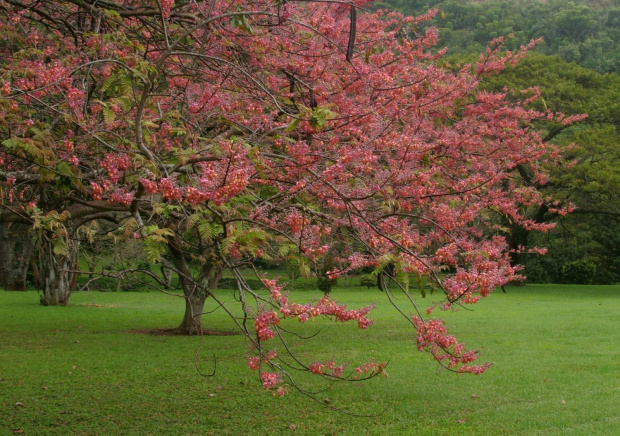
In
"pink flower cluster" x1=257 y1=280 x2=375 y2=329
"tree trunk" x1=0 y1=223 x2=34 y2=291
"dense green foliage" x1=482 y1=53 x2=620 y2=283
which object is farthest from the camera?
"dense green foliage" x1=482 y1=53 x2=620 y2=283

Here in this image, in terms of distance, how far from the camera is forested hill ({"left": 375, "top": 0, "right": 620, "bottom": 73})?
2823cm

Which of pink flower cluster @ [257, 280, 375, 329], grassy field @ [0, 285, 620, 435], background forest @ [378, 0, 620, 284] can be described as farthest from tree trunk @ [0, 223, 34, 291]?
pink flower cluster @ [257, 280, 375, 329]

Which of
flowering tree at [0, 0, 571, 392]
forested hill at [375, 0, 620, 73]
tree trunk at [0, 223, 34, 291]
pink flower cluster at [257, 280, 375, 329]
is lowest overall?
tree trunk at [0, 223, 34, 291]

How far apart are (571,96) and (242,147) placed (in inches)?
939

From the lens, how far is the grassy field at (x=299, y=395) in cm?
597

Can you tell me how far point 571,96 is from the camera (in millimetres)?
24344

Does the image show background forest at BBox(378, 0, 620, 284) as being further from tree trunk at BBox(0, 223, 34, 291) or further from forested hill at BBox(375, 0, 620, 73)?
tree trunk at BBox(0, 223, 34, 291)

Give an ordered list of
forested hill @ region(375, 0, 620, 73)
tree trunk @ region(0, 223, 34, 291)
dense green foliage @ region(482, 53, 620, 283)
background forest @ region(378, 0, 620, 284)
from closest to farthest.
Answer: tree trunk @ region(0, 223, 34, 291), dense green foliage @ region(482, 53, 620, 283), background forest @ region(378, 0, 620, 284), forested hill @ region(375, 0, 620, 73)

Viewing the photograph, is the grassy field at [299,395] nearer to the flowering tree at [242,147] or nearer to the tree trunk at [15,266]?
the flowering tree at [242,147]

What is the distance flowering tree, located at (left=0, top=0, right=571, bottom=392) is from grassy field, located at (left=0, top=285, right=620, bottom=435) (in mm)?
1443

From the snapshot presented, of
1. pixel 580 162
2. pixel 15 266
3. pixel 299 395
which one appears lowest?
pixel 15 266

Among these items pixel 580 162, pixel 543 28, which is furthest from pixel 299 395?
pixel 543 28

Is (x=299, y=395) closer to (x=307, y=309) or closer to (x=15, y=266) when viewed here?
(x=307, y=309)

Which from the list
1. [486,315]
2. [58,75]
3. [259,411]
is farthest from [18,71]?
[486,315]
